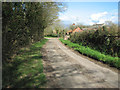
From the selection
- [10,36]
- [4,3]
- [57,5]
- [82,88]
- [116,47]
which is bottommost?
[82,88]

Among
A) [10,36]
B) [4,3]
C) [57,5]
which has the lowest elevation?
[10,36]

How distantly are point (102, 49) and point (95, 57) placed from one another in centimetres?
320

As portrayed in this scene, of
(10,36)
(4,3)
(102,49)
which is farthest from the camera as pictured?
(102,49)

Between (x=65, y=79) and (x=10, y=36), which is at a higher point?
(x=10, y=36)

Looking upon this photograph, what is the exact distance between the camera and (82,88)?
3.52 m

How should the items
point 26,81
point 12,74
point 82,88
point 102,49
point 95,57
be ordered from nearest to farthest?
1. point 82,88
2. point 26,81
3. point 12,74
4. point 95,57
5. point 102,49

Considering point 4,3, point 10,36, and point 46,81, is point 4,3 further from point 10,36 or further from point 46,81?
point 46,81

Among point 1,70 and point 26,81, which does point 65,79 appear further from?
point 1,70

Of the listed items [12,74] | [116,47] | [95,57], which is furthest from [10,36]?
[116,47]

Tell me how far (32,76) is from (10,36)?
2683 millimetres

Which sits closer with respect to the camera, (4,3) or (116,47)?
(4,3)

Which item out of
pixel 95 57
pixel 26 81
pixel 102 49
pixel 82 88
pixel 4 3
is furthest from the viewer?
pixel 102 49

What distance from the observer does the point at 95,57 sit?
786cm

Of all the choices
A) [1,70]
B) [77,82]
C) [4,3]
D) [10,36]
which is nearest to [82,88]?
[77,82]
